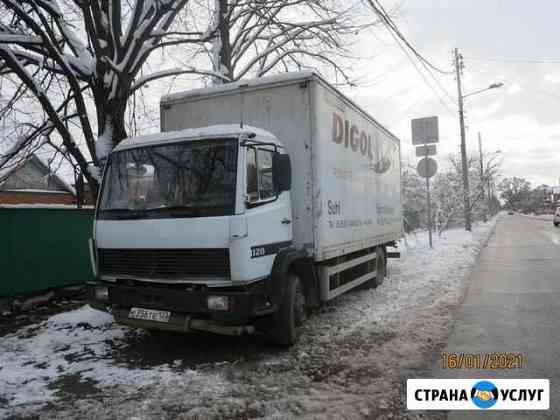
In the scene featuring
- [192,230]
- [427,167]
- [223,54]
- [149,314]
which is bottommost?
[149,314]

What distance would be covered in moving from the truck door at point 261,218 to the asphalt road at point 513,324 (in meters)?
2.15

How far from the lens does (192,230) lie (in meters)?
4.63

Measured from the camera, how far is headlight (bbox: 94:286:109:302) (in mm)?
5180

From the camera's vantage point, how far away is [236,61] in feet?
46.4

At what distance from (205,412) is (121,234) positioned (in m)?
2.35

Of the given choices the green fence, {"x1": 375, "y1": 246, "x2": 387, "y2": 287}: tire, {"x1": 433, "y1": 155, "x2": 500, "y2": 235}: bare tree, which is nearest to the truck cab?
the green fence

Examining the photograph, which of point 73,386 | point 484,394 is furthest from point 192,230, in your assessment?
point 484,394

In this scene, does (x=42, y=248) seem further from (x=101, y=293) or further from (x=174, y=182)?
(x=174, y=182)

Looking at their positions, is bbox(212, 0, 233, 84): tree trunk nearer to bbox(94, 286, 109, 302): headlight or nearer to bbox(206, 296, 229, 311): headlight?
bbox(94, 286, 109, 302): headlight

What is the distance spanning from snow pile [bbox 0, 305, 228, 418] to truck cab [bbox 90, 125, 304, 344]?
0.53 meters

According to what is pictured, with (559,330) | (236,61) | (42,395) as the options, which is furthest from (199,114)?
(236,61)

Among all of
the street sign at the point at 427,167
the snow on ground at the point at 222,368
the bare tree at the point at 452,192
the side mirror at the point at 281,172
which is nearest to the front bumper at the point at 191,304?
the snow on ground at the point at 222,368

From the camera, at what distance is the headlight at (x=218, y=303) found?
14.6 ft
